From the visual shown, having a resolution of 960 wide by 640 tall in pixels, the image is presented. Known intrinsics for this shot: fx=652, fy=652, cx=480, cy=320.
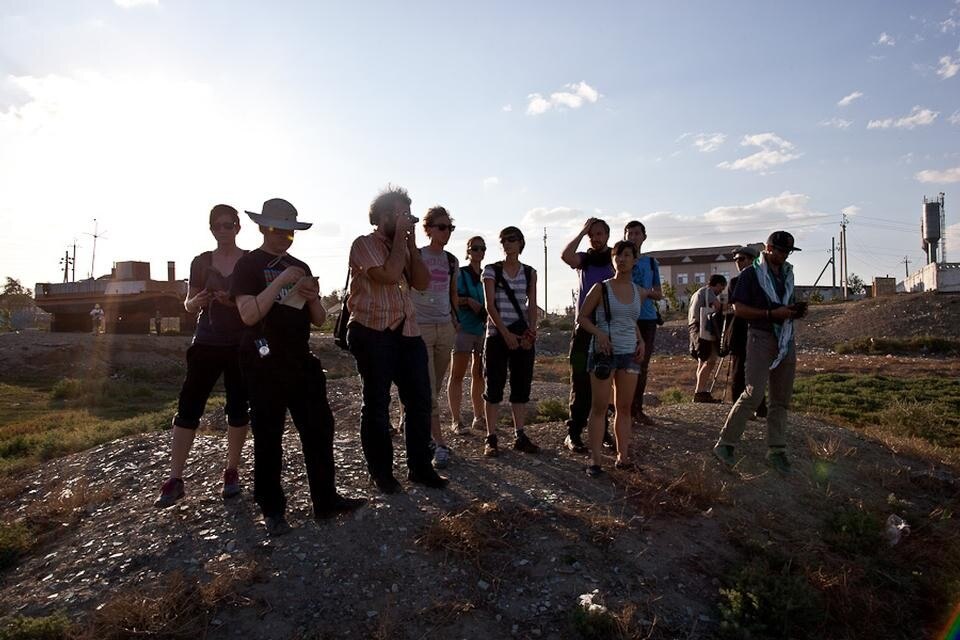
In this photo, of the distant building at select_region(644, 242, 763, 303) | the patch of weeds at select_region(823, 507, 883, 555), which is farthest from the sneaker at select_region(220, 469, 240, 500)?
the distant building at select_region(644, 242, 763, 303)

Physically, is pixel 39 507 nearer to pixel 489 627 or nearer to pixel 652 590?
pixel 489 627

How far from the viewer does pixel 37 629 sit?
3.02 metres

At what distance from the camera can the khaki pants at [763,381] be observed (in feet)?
16.8

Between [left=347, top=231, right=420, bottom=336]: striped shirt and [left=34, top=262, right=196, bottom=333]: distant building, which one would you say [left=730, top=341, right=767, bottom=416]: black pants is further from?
[left=34, top=262, right=196, bottom=333]: distant building

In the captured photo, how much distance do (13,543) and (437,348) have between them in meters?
3.09

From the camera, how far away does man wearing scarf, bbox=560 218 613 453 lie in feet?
17.6

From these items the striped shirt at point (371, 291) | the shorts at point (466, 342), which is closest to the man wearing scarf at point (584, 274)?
the shorts at point (466, 342)

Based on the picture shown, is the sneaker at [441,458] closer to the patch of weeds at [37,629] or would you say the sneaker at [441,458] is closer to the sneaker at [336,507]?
the sneaker at [336,507]

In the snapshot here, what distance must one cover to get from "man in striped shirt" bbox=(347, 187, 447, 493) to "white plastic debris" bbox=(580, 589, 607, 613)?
4.97 ft

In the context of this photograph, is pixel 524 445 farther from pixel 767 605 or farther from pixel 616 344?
pixel 767 605

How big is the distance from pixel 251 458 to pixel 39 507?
5.09 feet

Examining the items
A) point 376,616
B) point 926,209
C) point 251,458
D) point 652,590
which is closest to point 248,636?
point 376,616

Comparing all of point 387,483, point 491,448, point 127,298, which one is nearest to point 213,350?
point 387,483

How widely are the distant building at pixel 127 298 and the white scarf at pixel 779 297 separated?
77.5 feet
